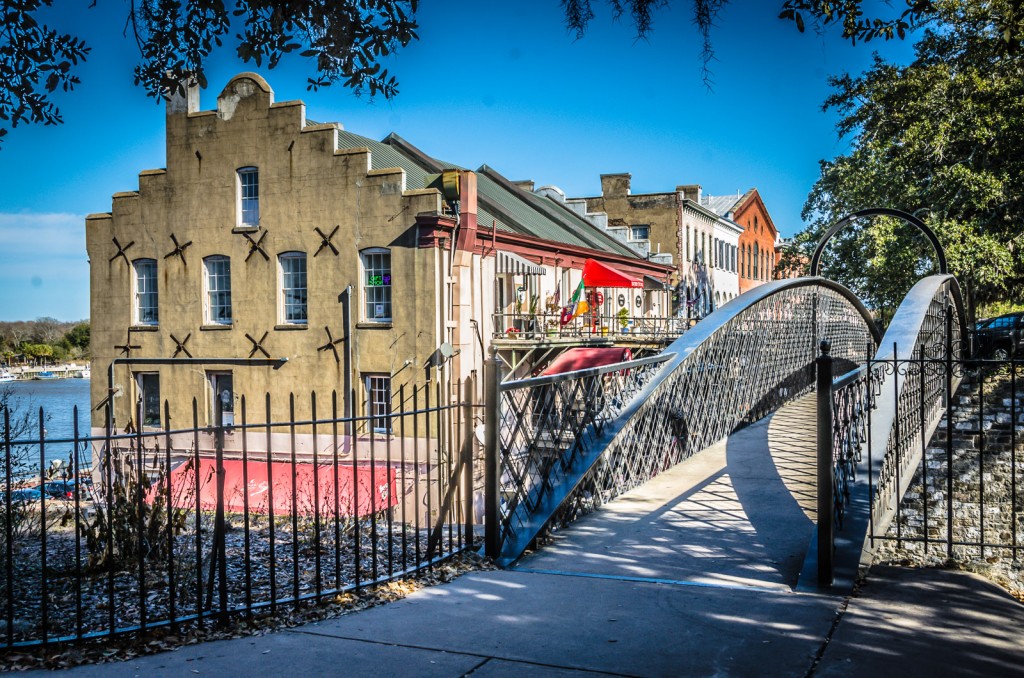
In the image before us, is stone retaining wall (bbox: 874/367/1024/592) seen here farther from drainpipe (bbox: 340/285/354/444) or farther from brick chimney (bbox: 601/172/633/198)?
brick chimney (bbox: 601/172/633/198)

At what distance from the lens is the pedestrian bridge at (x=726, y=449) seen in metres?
6.66

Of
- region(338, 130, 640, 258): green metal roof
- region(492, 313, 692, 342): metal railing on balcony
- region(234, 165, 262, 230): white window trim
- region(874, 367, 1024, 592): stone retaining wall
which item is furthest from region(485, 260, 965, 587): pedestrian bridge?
region(234, 165, 262, 230): white window trim

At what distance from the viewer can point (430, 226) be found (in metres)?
25.2

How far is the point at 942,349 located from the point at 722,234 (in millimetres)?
41384

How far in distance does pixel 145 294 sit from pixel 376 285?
364 inches

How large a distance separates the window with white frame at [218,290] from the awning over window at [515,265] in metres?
8.91

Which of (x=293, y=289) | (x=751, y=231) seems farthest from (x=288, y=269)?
(x=751, y=231)

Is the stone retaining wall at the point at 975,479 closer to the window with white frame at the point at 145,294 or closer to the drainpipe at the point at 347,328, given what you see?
the drainpipe at the point at 347,328

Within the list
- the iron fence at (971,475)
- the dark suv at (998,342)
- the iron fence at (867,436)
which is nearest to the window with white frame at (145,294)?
the iron fence at (971,475)

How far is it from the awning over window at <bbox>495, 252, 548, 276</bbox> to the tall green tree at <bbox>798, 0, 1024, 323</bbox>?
10.3m

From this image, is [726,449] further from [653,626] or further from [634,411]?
[653,626]

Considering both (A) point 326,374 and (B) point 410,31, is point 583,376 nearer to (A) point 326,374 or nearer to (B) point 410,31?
(B) point 410,31

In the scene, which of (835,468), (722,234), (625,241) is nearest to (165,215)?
(625,241)

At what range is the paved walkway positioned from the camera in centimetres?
449
